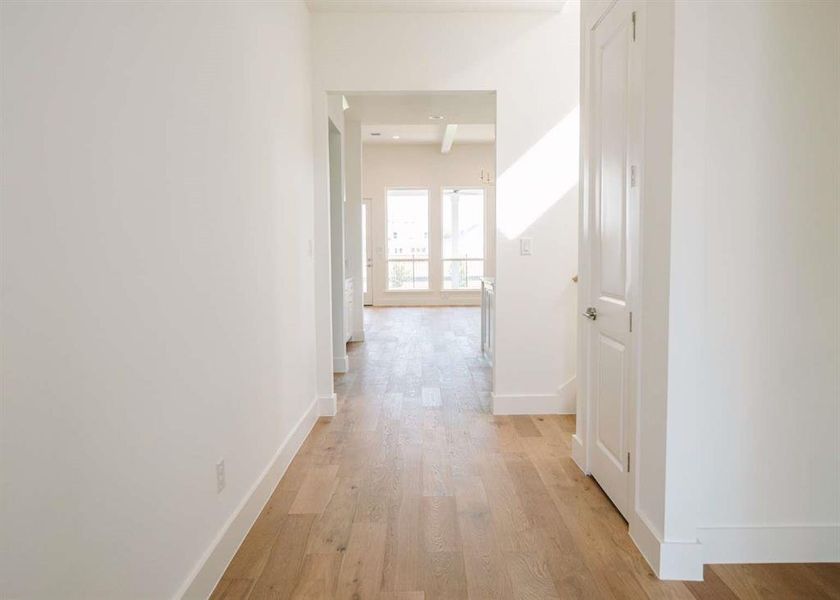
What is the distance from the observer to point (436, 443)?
3.81m

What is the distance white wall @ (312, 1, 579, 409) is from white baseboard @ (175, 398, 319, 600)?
5.78ft

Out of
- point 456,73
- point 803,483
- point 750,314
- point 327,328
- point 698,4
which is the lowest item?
point 803,483

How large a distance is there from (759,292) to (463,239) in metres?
10.6

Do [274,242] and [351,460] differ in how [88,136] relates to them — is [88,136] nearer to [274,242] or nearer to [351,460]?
[274,242]

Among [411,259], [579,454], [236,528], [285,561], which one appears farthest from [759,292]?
[411,259]

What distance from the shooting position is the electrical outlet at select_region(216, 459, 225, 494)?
2.26 m

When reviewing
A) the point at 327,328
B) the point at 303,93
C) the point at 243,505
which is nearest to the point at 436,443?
the point at 327,328

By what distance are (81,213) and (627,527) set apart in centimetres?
231

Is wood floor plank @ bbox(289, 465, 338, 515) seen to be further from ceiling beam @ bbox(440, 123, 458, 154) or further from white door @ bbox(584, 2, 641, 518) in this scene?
ceiling beam @ bbox(440, 123, 458, 154)

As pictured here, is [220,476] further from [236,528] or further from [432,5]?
[432,5]

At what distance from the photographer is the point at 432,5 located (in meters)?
4.20

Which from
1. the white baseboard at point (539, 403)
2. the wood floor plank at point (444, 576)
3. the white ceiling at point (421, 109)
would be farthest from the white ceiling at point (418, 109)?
the wood floor plank at point (444, 576)

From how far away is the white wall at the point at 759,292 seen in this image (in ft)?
7.09

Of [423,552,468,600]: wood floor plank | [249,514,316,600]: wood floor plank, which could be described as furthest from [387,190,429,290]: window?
[423,552,468,600]: wood floor plank
